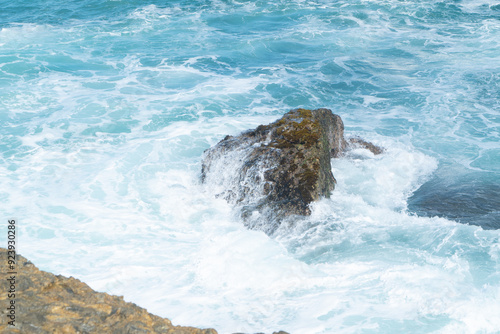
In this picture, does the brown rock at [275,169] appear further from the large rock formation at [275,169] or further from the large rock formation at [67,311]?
the large rock formation at [67,311]

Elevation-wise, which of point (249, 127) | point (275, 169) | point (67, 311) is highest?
point (67, 311)

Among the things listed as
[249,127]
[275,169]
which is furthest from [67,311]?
[249,127]

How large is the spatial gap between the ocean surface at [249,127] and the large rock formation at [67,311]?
2214 millimetres

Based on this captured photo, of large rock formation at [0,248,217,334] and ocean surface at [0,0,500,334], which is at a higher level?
large rock formation at [0,248,217,334]

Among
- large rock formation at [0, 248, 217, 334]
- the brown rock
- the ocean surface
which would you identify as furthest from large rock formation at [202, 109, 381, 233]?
large rock formation at [0, 248, 217, 334]

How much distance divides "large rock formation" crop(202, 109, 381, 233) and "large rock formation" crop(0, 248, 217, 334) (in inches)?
179

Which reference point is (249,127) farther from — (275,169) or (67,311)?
(67,311)

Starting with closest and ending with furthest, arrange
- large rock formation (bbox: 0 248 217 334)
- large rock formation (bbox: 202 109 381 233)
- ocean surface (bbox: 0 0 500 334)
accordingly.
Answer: large rock formation (bbox: 0 248 217 334)
ocean surface (bbox: 0 0 500 334)
large rock formation (bbox: 202 109 381 233)

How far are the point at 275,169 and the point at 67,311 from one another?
18.7 ft

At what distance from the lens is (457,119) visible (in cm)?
1444

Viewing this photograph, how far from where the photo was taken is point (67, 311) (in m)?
4.35

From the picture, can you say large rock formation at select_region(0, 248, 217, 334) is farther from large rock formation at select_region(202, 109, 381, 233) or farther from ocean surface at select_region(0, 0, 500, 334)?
large rock formation at select_region(202, 109, 381, 233)

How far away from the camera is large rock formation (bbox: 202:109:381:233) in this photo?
360 inches

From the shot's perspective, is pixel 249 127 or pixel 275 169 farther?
pixel 249 127
